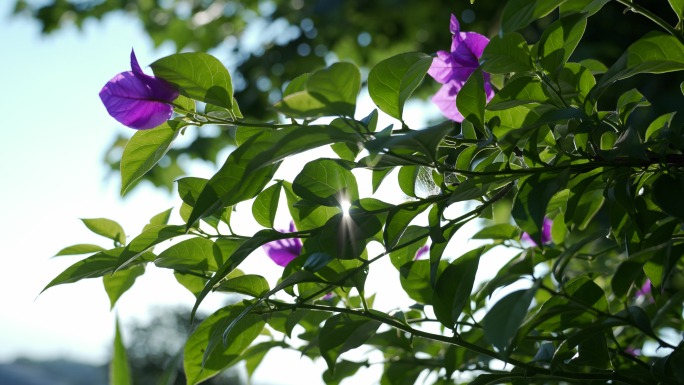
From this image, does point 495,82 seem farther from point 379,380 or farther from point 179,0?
point 179,0

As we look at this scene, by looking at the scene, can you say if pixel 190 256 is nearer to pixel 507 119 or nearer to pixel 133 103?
pixel 133 103

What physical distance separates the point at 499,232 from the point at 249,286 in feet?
0.87

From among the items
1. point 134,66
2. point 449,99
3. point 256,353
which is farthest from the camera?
point 256,353

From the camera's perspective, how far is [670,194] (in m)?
0.28

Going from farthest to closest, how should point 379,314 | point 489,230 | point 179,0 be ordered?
point 179,0 < point 489,230 < point 379,314

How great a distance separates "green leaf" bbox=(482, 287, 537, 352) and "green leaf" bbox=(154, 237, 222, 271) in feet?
0.71

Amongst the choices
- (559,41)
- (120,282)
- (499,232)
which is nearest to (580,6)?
(559,41)

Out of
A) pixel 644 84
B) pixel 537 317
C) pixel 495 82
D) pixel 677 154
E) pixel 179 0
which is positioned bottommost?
pixel 537 317

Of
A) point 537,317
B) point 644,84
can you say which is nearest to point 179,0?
point 644,84

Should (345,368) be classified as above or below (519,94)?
below

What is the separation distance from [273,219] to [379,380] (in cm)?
25

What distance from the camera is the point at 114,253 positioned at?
38 centimetres

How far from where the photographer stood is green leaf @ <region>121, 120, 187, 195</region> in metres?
0.34

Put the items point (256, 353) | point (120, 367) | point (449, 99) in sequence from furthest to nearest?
point (120, 367)
point (256, 353)
point (449, 99)
